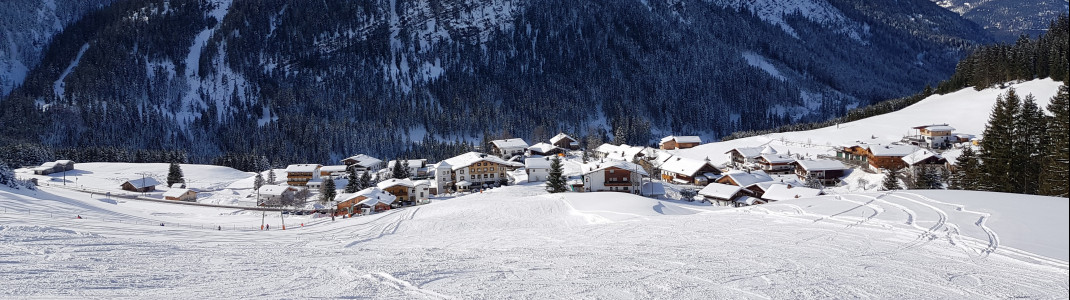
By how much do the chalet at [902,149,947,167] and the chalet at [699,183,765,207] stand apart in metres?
19.7

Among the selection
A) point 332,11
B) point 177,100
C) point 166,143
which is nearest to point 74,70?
point 177,100

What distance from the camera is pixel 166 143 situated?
415 ft

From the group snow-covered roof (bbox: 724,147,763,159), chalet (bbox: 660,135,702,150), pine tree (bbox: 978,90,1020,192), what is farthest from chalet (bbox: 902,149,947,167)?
chalet (bbox: 660,135,702,150)

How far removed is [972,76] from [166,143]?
497 ft

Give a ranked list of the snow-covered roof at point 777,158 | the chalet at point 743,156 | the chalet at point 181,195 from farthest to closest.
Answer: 1. the chalet at point 743,156
2. the snow-covered roof at point 777,158
3. the chalet at point 181,195

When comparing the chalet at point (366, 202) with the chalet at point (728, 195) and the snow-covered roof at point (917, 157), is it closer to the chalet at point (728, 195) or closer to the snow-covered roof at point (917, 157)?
the chalet at point (728, 195)

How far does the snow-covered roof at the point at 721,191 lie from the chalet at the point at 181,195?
4819 centimetres

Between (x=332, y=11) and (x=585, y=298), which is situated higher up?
(x=332, y=11)

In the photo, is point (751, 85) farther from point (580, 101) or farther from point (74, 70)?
point (74, 70)

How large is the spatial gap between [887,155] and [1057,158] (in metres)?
32.8

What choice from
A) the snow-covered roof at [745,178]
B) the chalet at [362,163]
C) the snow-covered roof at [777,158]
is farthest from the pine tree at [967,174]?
the chalet at [362,163]

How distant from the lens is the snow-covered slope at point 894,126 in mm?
70312

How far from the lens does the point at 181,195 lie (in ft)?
184

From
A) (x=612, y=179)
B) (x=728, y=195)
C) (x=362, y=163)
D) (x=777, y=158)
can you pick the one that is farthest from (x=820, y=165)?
(x=362, y=163)
